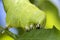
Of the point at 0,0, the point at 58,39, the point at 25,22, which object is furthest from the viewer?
the point at 0,0

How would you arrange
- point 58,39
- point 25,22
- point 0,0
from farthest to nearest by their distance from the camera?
1. point 0,0
2. point 25,22
3. point 58,39

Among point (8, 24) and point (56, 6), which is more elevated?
point (56, 6)

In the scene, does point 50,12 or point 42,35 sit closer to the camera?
point 42,35

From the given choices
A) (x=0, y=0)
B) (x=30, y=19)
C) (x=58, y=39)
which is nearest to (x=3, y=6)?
(x=0, y=0)

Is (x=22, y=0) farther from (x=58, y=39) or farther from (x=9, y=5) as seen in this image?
(x=58, y=39)

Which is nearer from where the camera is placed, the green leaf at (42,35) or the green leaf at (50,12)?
the green leaf at (42,35)
